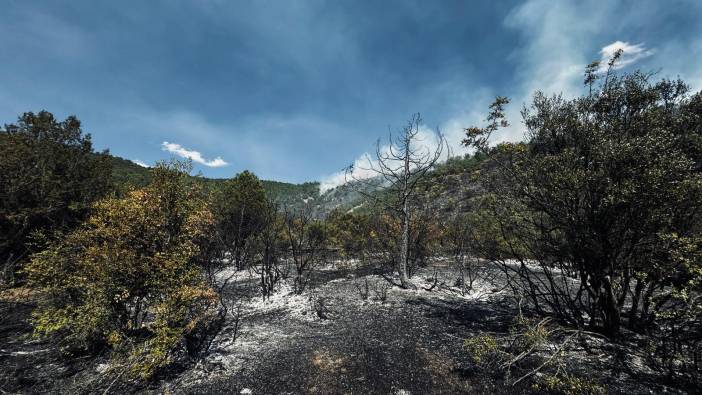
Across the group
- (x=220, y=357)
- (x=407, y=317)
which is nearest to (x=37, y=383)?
(x=220, y=357)

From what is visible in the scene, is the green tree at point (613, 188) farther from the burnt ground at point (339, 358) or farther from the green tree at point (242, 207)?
the green tree at point (242, 207)

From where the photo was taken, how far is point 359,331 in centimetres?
1186

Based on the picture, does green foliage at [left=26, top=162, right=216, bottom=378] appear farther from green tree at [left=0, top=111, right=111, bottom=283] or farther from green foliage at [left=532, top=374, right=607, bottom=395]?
green tree at [left=0, top=111, right=111, bottom=283]

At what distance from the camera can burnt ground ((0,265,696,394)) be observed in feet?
26.0

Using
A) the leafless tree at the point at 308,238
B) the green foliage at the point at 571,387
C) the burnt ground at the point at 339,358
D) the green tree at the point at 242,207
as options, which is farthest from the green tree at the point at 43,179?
the green foliage at the point at 571,387

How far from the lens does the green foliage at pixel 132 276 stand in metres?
8.25

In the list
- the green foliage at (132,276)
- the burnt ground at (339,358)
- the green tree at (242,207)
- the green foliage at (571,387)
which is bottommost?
the burnt ground at (339,358)

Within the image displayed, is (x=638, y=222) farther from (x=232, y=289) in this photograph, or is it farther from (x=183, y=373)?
(x=232, y=289)

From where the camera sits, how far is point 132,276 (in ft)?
28.2

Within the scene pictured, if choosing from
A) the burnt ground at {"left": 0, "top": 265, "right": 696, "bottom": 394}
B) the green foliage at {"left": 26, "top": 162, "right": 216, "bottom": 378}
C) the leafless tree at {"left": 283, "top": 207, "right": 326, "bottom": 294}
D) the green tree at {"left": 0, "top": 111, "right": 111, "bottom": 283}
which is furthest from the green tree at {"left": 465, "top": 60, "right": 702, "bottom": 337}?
the green tree at {"left": 0, "top": 111, "right": 111, "bottom": 283}

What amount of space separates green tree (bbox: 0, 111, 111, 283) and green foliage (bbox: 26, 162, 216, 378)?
1049cm

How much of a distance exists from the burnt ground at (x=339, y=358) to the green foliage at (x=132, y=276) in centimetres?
109

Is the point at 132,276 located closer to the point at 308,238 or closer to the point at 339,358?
the point at 339,358

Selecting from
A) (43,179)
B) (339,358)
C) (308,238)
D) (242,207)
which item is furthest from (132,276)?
(308,238)
